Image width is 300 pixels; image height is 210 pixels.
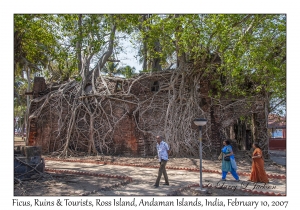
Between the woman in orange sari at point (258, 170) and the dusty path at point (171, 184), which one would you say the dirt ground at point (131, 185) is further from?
the woman in orange sari at point (258, 170)

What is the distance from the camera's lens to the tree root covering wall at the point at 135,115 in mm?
12266

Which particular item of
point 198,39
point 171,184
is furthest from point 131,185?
point 198,39

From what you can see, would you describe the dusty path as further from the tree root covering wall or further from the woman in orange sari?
the tree root covering wall

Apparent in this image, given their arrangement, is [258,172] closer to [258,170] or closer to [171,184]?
[258,170]

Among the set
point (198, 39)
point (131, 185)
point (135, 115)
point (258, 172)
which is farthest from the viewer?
point (135, 115)

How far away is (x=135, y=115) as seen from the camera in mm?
13070

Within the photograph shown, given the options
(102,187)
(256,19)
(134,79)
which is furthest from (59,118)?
(256,19)

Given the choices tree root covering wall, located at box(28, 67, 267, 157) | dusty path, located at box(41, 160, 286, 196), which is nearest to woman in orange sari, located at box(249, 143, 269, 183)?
dusty path, located at box(41, 160, 286, 196)

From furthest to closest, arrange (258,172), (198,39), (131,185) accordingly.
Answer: (198,39), (258,172), (131,185)

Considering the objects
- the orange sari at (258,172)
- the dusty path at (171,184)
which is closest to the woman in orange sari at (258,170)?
the orange sari at (258,172)

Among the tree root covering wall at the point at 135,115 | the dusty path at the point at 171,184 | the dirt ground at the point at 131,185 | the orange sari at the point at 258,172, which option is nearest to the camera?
the dirt ground at the point at 131,185

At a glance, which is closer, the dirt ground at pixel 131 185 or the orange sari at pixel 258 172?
the dirt ground at pixel 131 185

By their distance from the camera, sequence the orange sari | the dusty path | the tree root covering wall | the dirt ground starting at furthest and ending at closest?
the tree root covering wall
the orange sari
the dusty path
the dirt ground

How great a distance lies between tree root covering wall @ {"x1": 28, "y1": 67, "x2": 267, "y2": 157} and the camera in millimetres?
12266
